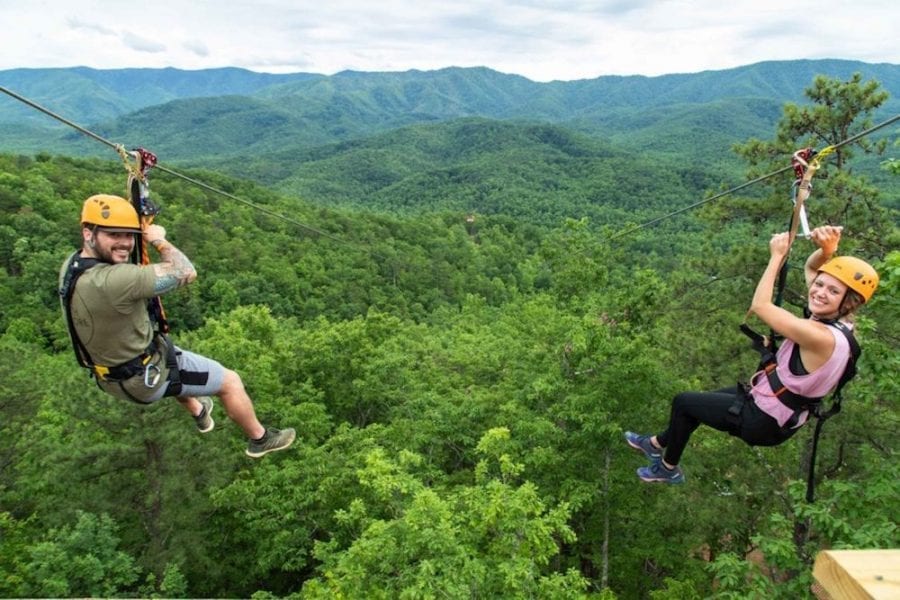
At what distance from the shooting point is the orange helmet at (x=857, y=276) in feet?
9.81

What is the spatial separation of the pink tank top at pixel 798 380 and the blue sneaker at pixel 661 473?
1239 millimetres

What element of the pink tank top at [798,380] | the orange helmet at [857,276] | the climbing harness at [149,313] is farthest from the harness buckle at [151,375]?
the orange helmet at [857,276]

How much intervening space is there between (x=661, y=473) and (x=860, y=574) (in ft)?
12.6

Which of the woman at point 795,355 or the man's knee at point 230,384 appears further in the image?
the man's knee at point 230,384

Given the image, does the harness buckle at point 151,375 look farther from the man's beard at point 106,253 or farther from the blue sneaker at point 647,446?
the blue sneaker at point 647,446

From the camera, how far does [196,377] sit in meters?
4.00

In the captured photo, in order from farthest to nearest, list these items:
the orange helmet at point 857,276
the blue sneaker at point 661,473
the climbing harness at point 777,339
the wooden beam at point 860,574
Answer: the blue sneaker at point 661,473, the climbing harness at point 777,339, the orange helmet at point 857,276, the wooden beam at point 860,574

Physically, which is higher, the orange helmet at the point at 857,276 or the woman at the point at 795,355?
the orange helmet at the point at 857,276

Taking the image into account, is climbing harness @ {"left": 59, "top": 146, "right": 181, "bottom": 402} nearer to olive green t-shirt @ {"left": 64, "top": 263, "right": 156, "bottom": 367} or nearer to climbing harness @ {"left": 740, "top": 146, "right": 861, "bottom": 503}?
olive green t-shirt @ {"left": 64, "top": 263, "right": 156, "bottom": 367}

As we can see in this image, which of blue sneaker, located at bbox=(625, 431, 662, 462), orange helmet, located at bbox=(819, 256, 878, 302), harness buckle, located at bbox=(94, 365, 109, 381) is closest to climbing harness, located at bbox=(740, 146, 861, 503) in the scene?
orange helmet, located at bbox=(819, 256, 878, 302)

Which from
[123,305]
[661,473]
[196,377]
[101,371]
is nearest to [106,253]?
[123,305]

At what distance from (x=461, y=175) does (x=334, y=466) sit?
595ft

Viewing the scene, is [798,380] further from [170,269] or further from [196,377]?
[196,377]

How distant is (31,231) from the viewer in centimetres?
4919
